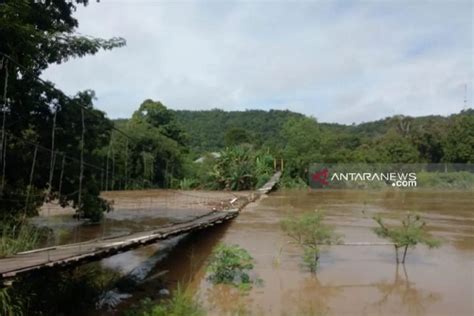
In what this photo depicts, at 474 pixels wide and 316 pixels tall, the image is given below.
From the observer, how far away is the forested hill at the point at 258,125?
141ft

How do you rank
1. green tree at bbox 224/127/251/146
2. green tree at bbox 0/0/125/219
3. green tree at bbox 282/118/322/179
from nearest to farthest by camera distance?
green tree at bbox 0/0/125/219 → green tree at bbox 282/118/322/179 → green tree at bbox 224/127/251/146

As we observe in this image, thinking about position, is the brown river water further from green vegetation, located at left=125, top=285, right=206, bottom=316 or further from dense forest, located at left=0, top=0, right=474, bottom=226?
dense forest, located at left=0, top=0, right=474, bottom=226

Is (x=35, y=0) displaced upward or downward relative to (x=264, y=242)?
upward

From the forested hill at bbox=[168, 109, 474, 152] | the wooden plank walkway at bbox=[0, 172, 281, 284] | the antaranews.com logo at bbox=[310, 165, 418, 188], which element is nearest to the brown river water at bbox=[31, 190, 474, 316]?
the wooden plank walkway at bbox=[0, 172, 281, 284]

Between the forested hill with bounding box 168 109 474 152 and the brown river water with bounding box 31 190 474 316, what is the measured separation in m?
27.7

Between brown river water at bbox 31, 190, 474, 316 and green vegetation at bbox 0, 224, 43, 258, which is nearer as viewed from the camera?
green vegetation at bbox 0, 224, 43, 258

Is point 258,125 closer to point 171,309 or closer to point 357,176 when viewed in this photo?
point 357,176

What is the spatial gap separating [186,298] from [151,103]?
23.6m

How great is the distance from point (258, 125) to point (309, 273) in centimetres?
4455

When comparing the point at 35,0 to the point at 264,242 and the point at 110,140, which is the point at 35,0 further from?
the point at 264,242

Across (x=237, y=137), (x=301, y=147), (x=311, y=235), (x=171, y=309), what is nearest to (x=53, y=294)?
(x=171, y=309)

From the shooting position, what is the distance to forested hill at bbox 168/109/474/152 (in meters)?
43.1

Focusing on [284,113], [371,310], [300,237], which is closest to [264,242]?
[300,237]

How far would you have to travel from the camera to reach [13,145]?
7.91 metres
